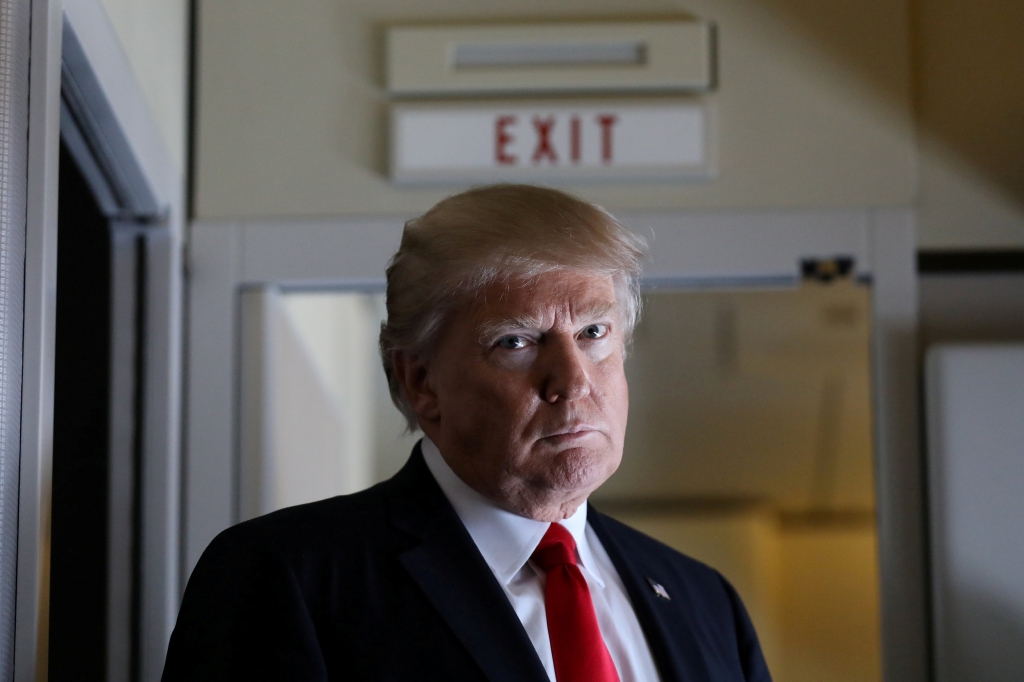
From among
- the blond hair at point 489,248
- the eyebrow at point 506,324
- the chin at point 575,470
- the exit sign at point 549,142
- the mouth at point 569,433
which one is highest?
the exit sign at point 549,142

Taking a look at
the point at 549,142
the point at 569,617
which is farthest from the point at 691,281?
the point at 569,617

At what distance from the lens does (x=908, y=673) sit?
223 cm

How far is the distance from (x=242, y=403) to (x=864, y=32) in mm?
1507

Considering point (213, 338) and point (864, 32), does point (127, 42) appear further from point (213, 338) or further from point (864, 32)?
point (864, 32)

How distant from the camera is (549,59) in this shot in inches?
93.7

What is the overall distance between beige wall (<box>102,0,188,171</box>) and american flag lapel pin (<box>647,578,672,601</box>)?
1152 mm

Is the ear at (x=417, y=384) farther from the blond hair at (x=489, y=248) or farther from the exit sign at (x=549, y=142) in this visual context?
the exit sign at (x=549, y=142)

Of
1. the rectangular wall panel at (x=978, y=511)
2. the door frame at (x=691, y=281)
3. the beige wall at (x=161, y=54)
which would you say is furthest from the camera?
the door frame at (x=691, y=281)

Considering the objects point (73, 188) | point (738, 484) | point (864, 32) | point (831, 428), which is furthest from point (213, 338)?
point (864, 32)

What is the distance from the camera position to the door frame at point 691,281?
2271 millimetres

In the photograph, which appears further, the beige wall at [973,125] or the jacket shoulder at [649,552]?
the beige wall at [973,125]

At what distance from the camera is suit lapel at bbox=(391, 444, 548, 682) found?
1.24 m

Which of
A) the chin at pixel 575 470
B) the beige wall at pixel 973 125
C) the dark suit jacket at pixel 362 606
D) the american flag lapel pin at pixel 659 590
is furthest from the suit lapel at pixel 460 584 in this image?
the beige wall at pixel 973 125

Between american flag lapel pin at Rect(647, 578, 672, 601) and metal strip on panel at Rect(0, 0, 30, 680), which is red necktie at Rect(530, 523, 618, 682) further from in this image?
metal strip on panel at Rect(0, 0, 30, 680)
